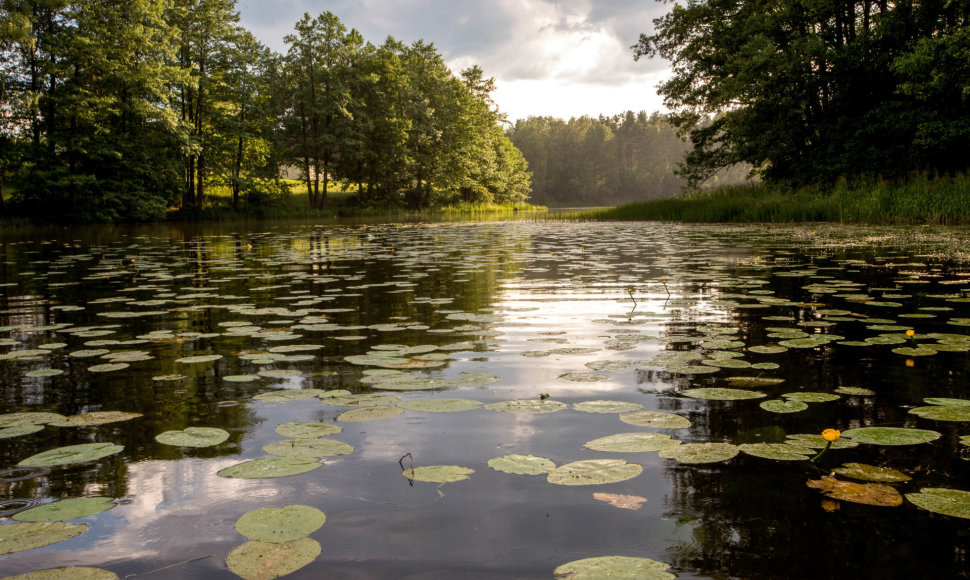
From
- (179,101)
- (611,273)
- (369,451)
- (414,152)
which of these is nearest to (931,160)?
(611,273)

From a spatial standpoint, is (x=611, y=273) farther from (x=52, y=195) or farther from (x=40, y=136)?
(x=40, y=136)

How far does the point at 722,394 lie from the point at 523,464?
1207mm

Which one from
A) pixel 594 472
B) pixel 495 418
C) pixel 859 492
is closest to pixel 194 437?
pixel 495 418

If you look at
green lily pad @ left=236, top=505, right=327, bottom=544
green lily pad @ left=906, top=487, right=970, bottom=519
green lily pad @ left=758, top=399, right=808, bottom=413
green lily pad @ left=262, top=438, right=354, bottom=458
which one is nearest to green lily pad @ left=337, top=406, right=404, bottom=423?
green lily pad @ left=262, top=438, right=354, bottom=458

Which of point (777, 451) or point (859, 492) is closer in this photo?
point (859, 492)

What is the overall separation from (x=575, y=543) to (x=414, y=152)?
4827cm

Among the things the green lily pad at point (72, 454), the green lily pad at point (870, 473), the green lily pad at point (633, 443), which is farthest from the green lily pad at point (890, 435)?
the green lily pad at point (72, 454)

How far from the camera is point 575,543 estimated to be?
1.52 m

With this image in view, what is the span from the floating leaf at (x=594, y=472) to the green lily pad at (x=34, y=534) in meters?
1.37

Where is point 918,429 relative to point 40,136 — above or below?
below

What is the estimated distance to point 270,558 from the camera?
4.83ft

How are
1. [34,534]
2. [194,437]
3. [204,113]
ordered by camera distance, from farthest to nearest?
[204,113] < [194,437] < [34,534]

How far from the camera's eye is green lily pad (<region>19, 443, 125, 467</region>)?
6.83ft

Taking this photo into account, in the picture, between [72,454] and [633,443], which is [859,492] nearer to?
[633,443]
